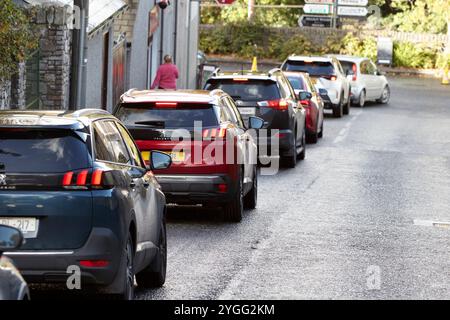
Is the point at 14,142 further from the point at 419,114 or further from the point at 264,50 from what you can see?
the point at 264,50

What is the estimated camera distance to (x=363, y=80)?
145 ft

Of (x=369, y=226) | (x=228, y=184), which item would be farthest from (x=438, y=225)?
(x=228, y=184)

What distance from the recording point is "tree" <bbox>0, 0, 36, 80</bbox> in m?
16.6

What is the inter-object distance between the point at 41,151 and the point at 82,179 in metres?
0.40

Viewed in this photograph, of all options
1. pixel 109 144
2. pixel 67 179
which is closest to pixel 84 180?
pixel 67 179

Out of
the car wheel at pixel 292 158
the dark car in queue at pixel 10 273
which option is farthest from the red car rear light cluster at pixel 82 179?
the car wheel at pixel 292 158

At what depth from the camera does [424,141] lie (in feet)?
107

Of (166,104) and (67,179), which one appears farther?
(166,104)

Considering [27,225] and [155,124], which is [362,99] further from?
[27,225]

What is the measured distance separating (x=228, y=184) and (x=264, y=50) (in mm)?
53304

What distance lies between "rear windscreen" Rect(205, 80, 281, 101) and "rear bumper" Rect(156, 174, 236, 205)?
733 cm

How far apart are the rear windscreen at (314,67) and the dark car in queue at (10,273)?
3131 cm

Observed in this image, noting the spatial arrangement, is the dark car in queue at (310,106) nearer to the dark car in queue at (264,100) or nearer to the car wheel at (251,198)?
the dark car in queue at (264,100)

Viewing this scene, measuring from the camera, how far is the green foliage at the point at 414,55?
214ft
